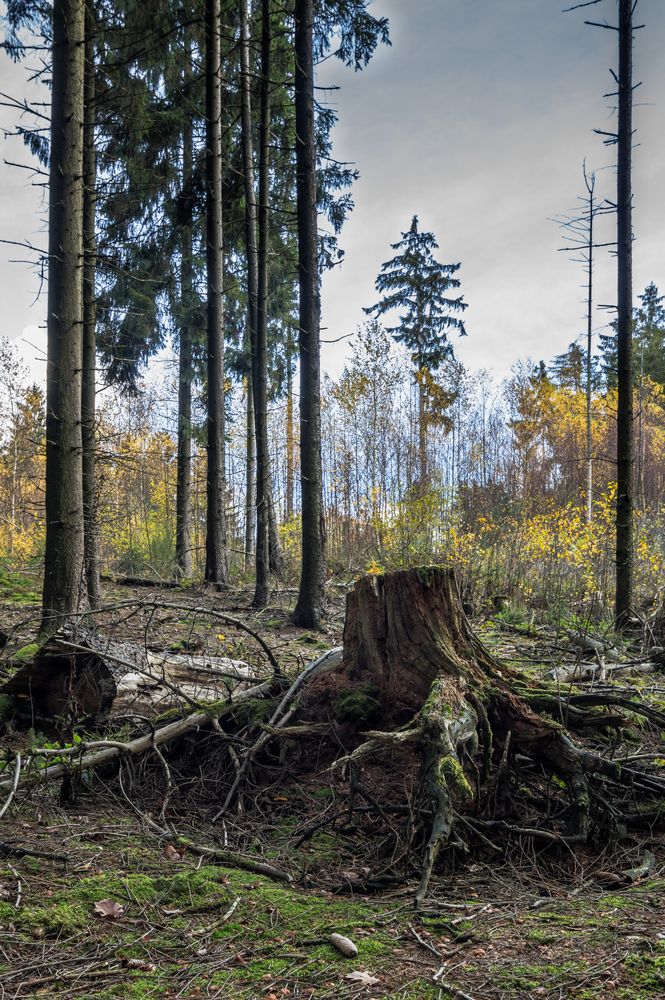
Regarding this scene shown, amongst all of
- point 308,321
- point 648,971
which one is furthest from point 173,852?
point 308,321

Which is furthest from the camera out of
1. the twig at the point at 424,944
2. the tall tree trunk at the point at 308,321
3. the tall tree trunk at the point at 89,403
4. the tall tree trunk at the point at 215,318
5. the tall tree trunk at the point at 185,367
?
the tall tree trunk at the point at 185,367

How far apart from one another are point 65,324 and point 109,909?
6620mm

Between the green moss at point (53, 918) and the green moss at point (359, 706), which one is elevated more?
the green moss at point (359, 706)

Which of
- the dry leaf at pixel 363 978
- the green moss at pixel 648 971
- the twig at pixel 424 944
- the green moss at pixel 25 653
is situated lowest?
the green moss at pixel 25 653

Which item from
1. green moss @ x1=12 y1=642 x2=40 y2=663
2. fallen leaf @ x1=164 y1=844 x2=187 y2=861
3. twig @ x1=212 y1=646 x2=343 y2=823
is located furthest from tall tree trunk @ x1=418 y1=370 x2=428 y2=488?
fallen leaf @ x1=164 y1=844 x2=187 y2=861

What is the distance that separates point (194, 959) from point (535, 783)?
7.69 ft

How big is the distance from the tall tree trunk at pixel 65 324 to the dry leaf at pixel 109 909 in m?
5.14

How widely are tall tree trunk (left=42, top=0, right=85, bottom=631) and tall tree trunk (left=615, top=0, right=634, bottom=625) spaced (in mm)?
8234

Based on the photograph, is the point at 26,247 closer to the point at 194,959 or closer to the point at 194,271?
the point at 194,959

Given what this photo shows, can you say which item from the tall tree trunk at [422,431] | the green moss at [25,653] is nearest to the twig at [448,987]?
the green moss at [25,653]

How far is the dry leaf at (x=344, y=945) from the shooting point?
2115mm

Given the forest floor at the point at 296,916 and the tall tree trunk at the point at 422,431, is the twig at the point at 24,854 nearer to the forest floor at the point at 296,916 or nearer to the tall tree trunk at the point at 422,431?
the forest floor at the point at 296,916

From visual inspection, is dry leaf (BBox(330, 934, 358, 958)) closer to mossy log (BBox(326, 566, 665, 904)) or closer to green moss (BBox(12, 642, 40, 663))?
mossy log (BBox(326, 566, 665, 904))

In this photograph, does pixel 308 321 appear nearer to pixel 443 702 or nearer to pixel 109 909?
pixel 443 702
